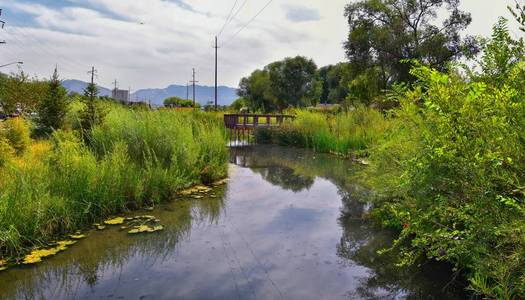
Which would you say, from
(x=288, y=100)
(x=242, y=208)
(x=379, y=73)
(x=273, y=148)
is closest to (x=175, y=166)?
(x=242, y=208)

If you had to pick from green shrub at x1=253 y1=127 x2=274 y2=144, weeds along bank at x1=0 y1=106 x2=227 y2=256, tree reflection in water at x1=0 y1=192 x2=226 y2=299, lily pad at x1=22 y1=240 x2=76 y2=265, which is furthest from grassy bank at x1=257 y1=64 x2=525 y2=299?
green shrub at x1=253 y1=127 x2=274 y2=144

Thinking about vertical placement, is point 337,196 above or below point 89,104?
below

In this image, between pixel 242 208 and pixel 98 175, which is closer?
pixel 98 175

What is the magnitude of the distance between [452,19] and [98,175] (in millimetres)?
23157

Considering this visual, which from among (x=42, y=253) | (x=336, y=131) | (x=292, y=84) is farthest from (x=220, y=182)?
(x=292, y=84)

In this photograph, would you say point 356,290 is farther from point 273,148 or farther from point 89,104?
point 273,148

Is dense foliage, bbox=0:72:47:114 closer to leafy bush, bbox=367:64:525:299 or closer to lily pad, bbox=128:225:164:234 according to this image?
lily pad, bbox=128:225:164:234

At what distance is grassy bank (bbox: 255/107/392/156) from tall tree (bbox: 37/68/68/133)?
26.1ft

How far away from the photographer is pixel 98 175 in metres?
5.35

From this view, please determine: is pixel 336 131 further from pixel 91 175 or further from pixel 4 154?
pixel 4 154

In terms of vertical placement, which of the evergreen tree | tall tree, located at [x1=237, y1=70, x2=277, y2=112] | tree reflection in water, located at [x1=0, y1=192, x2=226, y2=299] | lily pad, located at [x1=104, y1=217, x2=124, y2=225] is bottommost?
tree reflection in water, located at [x1=0, y1=192, x2=226, y2=299]

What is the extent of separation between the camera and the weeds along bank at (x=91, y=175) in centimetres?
428

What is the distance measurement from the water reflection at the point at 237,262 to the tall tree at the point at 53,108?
18.9ft

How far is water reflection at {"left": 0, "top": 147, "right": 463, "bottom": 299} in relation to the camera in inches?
134
